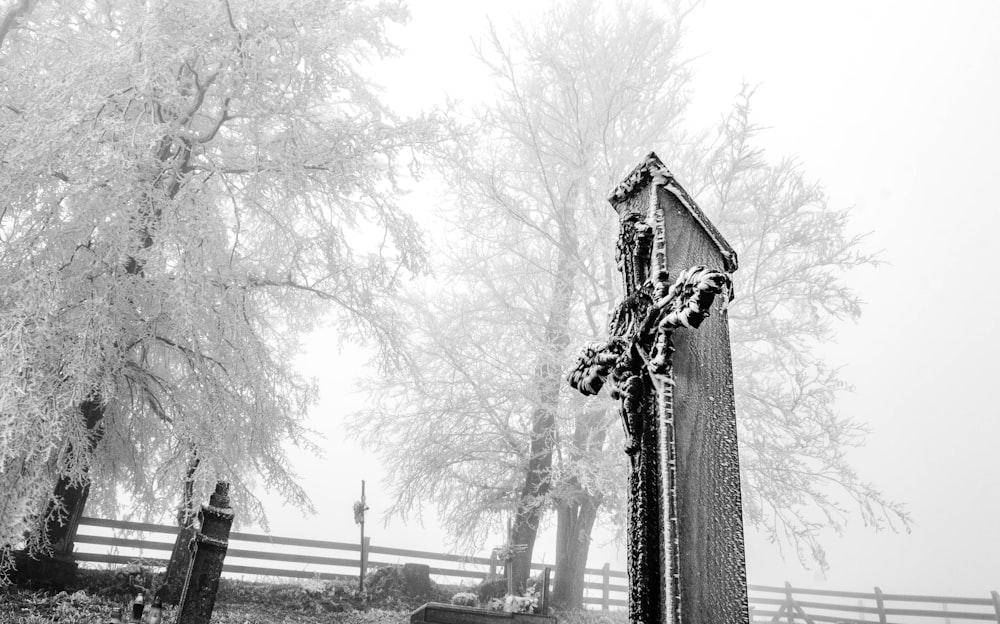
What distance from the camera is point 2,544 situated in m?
5.74

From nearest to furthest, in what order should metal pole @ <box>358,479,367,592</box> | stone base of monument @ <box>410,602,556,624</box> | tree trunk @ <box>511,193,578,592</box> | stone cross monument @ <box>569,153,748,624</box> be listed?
stone cross monument @ <box>569,153,748,624</box> → stone base of monument @ <box>410,602,556,624</box> → tree trunk @ <box>511,193,578,592</box> → metal pole @ <box>358,479,367,592</box>

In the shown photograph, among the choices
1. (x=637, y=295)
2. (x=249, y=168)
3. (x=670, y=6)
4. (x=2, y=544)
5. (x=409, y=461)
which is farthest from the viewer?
(x=670, y=6)

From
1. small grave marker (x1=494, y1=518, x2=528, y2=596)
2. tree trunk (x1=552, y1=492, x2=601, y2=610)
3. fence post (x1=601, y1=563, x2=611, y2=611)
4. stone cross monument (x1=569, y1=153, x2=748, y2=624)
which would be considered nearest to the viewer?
stone cross monument (x1=569, y1=153, x2=748, y2=624)

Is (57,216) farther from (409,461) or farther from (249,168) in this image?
(409,461)

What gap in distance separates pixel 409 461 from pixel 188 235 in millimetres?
5807

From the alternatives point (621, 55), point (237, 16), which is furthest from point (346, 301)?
point (621, 55)

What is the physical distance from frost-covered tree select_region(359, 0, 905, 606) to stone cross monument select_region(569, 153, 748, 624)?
762 centimetres

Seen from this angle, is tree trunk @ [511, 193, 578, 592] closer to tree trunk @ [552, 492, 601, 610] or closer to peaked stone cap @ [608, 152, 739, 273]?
tree trunk @ [552, 492, 601, 610]

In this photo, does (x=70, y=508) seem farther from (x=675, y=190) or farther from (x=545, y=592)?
(x=675, y=190)

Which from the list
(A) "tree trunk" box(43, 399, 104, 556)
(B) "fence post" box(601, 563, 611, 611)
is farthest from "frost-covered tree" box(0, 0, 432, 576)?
(B) "fence post" box(601, 563, 611, 611)

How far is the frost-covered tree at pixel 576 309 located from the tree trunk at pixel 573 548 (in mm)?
34

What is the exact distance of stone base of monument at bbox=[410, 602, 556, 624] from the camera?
7641 millimetres

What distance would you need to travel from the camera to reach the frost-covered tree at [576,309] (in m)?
9.98

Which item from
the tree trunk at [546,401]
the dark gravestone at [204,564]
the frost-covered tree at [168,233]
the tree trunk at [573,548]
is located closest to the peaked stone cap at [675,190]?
the dark gravestone at [204,564]
